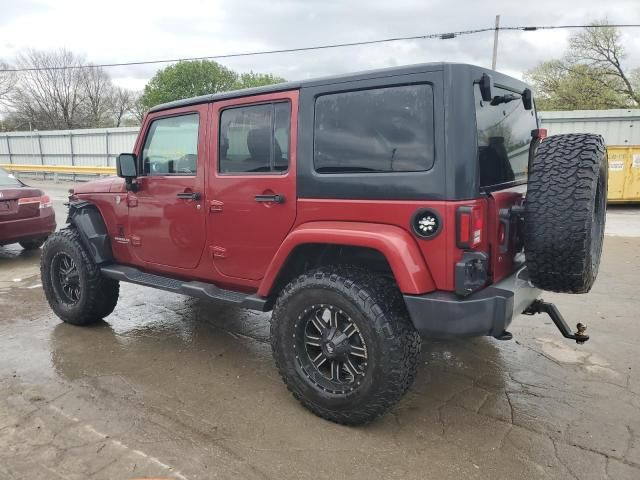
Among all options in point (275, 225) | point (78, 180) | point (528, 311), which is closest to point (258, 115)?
point (275, 225)

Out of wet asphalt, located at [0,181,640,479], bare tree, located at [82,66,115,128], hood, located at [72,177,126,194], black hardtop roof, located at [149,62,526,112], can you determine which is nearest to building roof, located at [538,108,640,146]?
wet asphalt, located at [0,181,640,479]

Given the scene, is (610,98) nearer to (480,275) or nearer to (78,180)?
(78,180)

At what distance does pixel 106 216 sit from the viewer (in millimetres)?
4426

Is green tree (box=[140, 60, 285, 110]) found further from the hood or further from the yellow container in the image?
the hood

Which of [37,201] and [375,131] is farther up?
[375,131]

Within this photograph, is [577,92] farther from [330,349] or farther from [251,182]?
[330,349]

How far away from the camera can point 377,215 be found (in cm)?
275

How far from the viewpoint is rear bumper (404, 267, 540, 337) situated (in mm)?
2530

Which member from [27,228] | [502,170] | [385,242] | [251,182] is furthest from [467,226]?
[27,228]

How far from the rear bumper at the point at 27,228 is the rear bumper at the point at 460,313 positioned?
6586mm

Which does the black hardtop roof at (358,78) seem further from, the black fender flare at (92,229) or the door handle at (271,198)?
the black fender flare at (92,229)

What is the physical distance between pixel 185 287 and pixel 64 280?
163 cm

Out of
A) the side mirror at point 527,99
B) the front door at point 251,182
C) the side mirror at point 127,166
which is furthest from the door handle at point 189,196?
the side mirror at point 527,99

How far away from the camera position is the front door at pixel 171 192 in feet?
12.0
